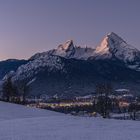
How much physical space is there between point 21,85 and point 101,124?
94121mm

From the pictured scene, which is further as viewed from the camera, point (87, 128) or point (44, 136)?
point (87, 128)

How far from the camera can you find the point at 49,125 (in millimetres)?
50781

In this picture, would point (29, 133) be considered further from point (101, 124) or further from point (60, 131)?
point (101, 124)

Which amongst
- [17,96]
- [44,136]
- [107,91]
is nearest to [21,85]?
[17,96]

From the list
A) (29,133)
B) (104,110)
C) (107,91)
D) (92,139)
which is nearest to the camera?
(92,139)

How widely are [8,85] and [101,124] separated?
85.2m

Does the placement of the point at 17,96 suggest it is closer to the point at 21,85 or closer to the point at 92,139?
the point at 21,85

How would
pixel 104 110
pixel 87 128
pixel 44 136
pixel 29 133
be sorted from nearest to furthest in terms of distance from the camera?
pixel 44 136, pixel 29 133, pixel 87 128, pixel 104 110

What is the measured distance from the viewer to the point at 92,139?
37250mm

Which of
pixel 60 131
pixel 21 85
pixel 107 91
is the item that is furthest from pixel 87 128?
pixel 21 85

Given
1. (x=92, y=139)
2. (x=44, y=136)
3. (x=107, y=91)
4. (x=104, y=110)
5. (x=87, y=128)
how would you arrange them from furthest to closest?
(x=107, y=91) → (x=104, y=110) → (x=87, y=128) → (x=44, y=136) → (x=92, y=139)

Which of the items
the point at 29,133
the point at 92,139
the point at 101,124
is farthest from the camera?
the point at 101,124

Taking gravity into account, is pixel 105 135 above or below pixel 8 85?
below

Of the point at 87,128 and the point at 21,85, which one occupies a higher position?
the point at 21,85
